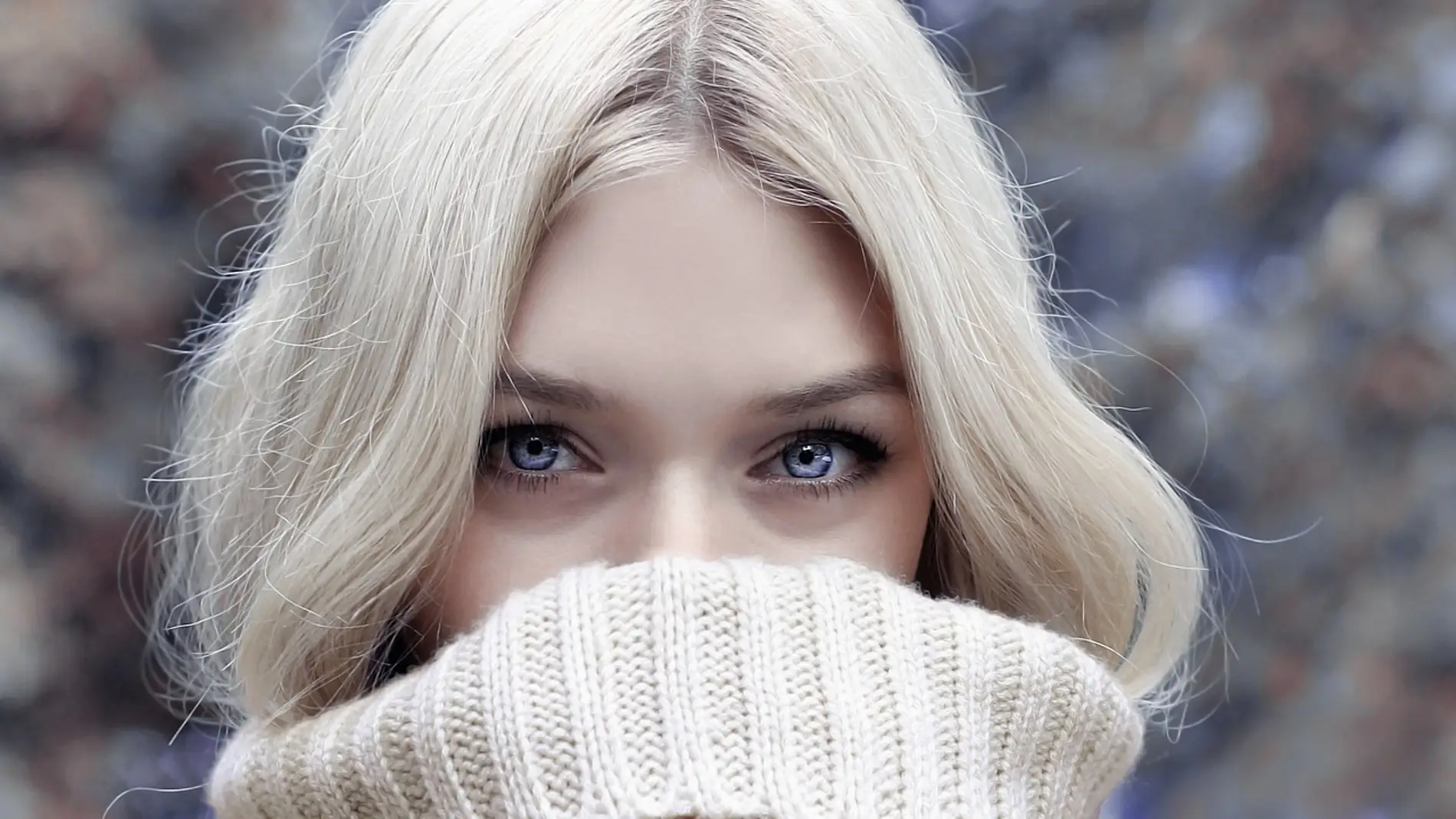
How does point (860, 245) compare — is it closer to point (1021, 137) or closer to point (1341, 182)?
point (1021, 137)

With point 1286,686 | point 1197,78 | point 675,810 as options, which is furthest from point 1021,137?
point 675,810

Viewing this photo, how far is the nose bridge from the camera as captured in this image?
2.46 ft

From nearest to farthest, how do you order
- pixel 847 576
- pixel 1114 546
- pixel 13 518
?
pixel 847 576 < pixel 1114 546 < pixel 13 518

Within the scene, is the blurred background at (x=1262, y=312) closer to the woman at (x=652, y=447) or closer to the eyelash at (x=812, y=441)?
the woman at (x=652, y=447)

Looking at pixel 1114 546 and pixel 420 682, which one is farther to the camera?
pixel 1114 546

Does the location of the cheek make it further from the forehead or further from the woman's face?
the forehead

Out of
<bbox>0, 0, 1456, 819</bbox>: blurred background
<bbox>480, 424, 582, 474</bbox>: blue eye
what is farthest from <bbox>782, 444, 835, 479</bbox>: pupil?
<bbox>0, 0, 1456, 819</bbox>: blurred background

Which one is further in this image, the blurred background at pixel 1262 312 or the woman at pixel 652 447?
the blurred background at pixel 1262 312

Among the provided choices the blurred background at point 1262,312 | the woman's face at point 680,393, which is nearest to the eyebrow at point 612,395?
the woman's face at point 680,393

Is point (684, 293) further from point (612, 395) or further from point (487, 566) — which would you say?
point (487, 566)

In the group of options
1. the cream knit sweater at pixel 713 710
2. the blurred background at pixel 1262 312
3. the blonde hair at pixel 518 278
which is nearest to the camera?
the cream knit sweater at pixel 713 710

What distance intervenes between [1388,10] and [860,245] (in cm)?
78

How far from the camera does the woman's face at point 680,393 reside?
745mm

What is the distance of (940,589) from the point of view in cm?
97
